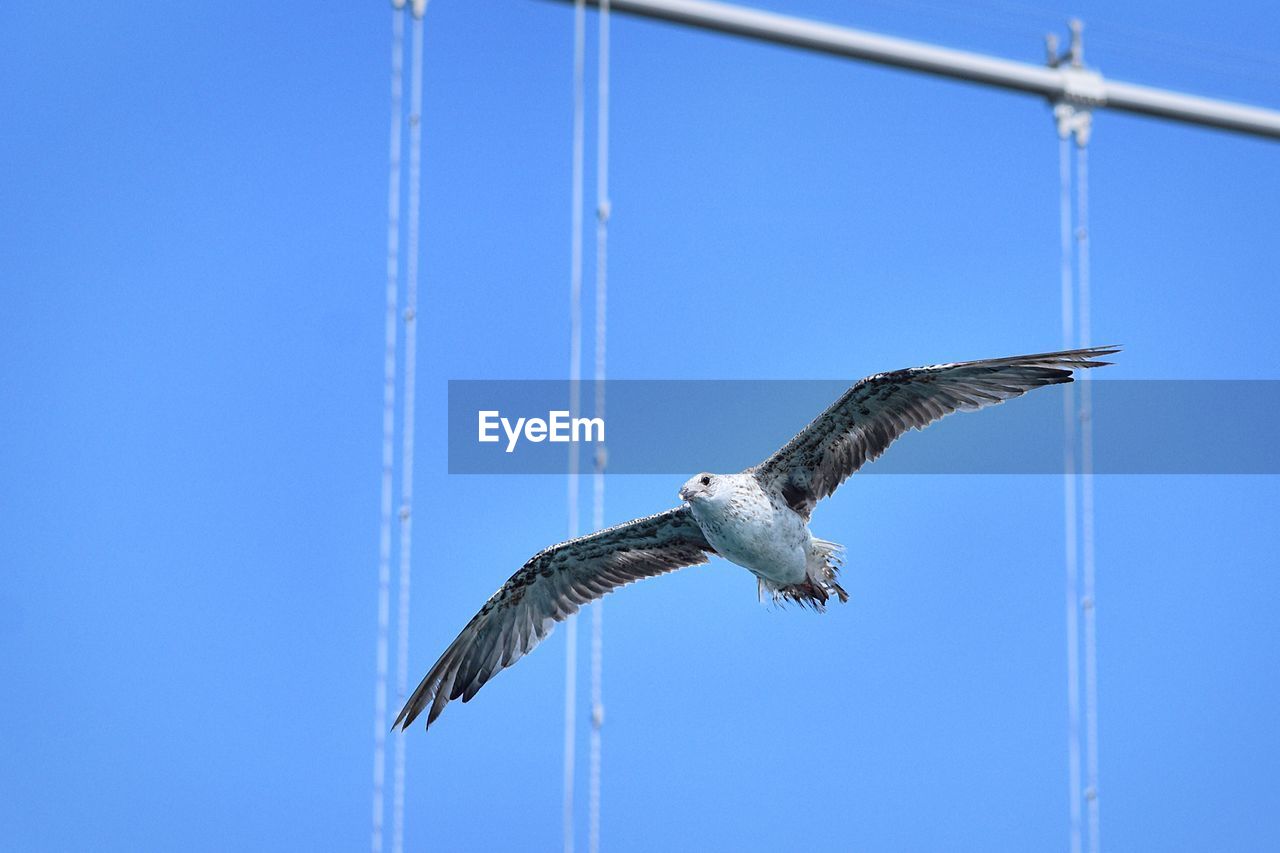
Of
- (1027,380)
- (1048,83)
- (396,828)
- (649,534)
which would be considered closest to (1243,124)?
(1048,83)

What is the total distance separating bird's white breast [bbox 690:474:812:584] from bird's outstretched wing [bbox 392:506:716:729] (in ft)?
2.57

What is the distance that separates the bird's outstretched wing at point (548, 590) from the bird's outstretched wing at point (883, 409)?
1002 millimetres

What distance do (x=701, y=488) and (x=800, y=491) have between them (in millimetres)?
854

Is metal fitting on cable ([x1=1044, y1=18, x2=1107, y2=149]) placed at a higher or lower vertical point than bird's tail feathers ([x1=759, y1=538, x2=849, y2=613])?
higher

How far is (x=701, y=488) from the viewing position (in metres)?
12.5

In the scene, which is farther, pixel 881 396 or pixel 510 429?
pixel 510 429

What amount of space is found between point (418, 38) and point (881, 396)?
4.17 metres

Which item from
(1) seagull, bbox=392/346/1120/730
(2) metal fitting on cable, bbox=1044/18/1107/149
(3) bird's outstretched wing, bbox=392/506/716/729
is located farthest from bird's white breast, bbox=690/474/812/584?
(2) metal fitting on cable, bbox=1044/18/1107/149

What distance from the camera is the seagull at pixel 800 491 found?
12328 mm

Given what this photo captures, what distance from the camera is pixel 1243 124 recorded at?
16734 mm

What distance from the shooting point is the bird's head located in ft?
40.7

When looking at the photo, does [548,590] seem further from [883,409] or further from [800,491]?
[883,409]

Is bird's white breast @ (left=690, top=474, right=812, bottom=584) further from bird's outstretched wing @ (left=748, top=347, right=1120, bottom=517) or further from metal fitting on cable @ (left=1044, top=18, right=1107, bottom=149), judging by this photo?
metal fitting on cable @ (left=1044, top=18, right=1107, bottom=149)

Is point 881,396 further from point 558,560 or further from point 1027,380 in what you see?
point 558,560
